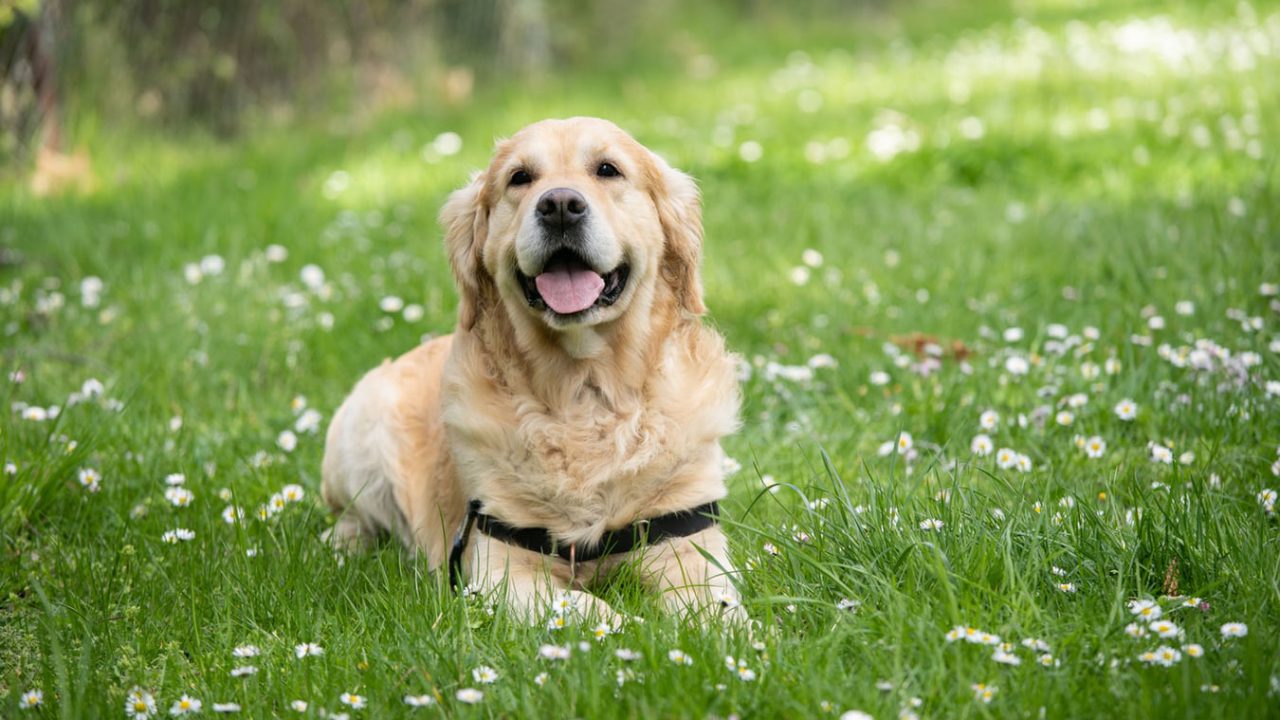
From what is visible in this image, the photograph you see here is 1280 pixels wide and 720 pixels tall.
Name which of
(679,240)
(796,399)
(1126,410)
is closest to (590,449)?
(679,240)

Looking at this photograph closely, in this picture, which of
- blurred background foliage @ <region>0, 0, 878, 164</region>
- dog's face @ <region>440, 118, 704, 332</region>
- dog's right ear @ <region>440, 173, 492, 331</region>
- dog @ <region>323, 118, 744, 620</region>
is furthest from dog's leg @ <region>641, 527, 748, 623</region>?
blurred background foliage @ <region>0, 0, 878, 164</region>

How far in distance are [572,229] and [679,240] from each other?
49 centimetres

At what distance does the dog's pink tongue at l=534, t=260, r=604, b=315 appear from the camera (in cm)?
306

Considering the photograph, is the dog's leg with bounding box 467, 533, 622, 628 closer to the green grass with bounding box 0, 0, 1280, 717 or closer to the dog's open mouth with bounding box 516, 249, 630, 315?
the green grass with bounding box 0, 0, 1280, 717

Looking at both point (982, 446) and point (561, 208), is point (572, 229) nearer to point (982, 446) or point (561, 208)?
point (561, 208)

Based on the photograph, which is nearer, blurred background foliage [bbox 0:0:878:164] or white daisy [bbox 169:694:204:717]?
white daisy [bbox 169:694:204:717]

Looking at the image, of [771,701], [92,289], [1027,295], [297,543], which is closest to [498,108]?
[92,289]

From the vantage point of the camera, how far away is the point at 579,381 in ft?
10.4

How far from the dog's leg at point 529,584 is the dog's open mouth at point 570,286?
0.64 meters

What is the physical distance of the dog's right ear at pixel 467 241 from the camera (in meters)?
3.33

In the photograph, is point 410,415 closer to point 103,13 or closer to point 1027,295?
point 1027,295

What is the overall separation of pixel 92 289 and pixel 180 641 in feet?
10.7

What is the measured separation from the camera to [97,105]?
7.62 m

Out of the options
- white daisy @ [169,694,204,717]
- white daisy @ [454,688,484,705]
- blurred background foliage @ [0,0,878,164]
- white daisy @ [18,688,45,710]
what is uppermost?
blurred background foliage @ [0,0,878,164]
